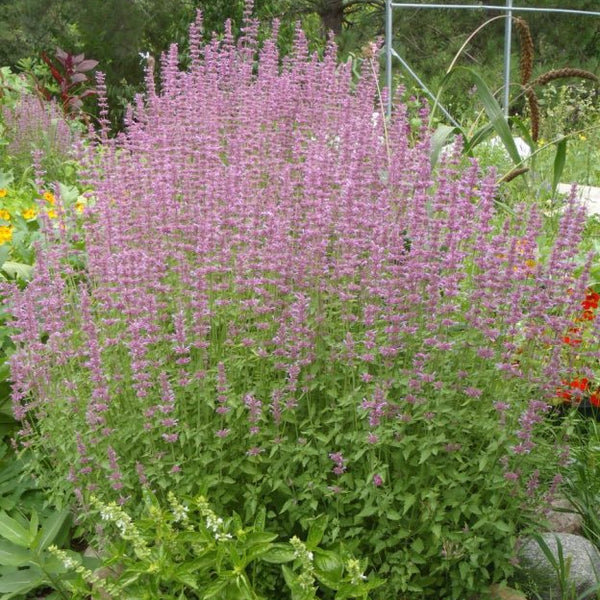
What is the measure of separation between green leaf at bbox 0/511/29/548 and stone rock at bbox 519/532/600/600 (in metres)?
1.85

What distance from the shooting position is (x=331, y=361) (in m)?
2.93

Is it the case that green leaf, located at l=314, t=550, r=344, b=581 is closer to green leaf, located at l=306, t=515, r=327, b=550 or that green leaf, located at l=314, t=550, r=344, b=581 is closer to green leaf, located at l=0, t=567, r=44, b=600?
green leaf, located at l=306, t=515, r=327, b=550

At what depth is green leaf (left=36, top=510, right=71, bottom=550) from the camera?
3.24 meters

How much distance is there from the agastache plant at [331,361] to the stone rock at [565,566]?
0.75ft

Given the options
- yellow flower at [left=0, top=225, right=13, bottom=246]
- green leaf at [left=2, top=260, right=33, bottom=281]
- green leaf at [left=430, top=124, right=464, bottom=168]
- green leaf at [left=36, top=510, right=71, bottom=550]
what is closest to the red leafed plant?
yellow flower at [left=0, top=225, right=13, bottom=246]

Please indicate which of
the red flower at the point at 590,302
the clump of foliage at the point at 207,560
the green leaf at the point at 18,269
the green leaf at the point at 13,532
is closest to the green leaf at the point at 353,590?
the clump of foliage at the point at 207,560

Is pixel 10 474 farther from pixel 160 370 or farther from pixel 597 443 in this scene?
pixel 597 443

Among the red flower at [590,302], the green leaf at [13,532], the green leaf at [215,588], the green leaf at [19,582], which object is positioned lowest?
the green leaf at [19,582]

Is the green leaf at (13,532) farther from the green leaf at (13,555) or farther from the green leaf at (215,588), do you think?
the green leaf at (215,588)

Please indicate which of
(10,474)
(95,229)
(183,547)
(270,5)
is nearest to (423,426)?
(183,547)

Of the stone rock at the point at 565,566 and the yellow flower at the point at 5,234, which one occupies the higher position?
the yellow flower at the point at 5,234

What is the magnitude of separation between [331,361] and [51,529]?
4.35 feet

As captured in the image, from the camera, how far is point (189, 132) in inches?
145

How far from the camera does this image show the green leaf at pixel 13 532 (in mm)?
3117
